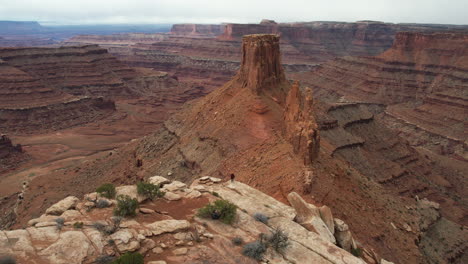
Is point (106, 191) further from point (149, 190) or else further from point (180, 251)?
point (180, 251)

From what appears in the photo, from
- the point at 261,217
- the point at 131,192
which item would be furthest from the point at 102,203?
the point at 261,217

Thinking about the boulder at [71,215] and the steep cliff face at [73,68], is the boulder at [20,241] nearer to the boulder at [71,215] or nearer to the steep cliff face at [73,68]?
the boulder at [71,215]

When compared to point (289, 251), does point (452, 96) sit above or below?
below

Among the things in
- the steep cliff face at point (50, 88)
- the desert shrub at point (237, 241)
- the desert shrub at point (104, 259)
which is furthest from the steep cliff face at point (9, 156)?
the desert shrub at point (237, 241)

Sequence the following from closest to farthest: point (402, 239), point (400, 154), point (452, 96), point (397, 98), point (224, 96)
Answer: point (402, 239), point (224, 96), point (400, 154), point (452, 96), point (397, 98)

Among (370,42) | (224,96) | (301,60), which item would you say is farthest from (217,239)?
(370,42)

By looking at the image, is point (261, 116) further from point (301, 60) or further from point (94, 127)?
point (301, 60)
